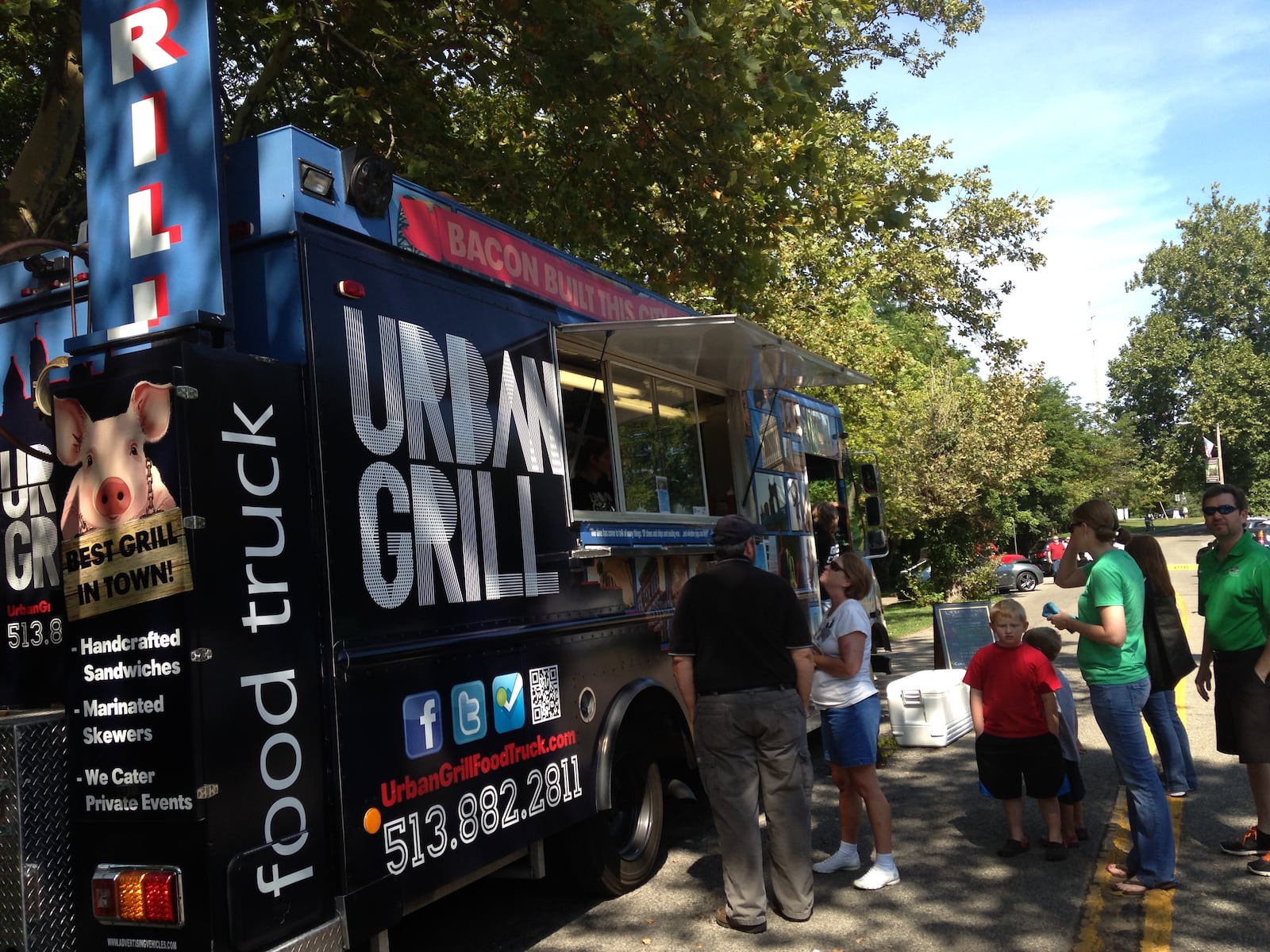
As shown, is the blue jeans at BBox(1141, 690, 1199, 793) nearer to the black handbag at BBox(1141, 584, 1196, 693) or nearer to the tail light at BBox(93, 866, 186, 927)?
the black handbag at BBox(1141, 584, 1196, 693)

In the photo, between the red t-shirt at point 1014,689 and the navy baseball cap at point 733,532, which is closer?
the navy baseball cap at point 733,532

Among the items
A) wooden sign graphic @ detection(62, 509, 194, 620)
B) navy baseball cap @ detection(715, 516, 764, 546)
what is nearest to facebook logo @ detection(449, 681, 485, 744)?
wooden sign graphic @ detection(62, 509, 194, 620)

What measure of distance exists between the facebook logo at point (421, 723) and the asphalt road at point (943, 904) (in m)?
1.48

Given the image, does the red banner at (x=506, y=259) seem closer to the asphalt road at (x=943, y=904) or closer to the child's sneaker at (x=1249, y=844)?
the asphalt road at (x=943, y=904)

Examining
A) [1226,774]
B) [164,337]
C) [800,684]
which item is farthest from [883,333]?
[164,337]

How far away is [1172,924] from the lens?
4.61 metres

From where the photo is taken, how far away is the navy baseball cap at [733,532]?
4.91 meters

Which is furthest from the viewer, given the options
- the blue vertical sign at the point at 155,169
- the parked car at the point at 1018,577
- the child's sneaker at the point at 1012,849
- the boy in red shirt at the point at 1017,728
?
the parked car at the point at 1018,577

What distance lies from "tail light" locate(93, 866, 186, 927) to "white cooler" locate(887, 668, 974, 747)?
671 centimetres

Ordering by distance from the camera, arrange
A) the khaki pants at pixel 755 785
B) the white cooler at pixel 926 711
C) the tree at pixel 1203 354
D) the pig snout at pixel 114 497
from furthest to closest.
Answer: the tree at pixel 1203 354 < the white cooler at pixel 926 711 < the khaki pants at pixel 755 785 < the pig snout at pixel 114 497

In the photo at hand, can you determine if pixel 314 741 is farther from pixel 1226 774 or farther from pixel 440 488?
pixel 1226 774

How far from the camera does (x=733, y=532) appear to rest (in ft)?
16.1

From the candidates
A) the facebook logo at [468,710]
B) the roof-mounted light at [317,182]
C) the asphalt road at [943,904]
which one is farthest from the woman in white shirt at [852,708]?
the roof-mounted light at [317,182]

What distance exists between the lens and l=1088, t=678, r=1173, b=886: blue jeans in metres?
4.91
